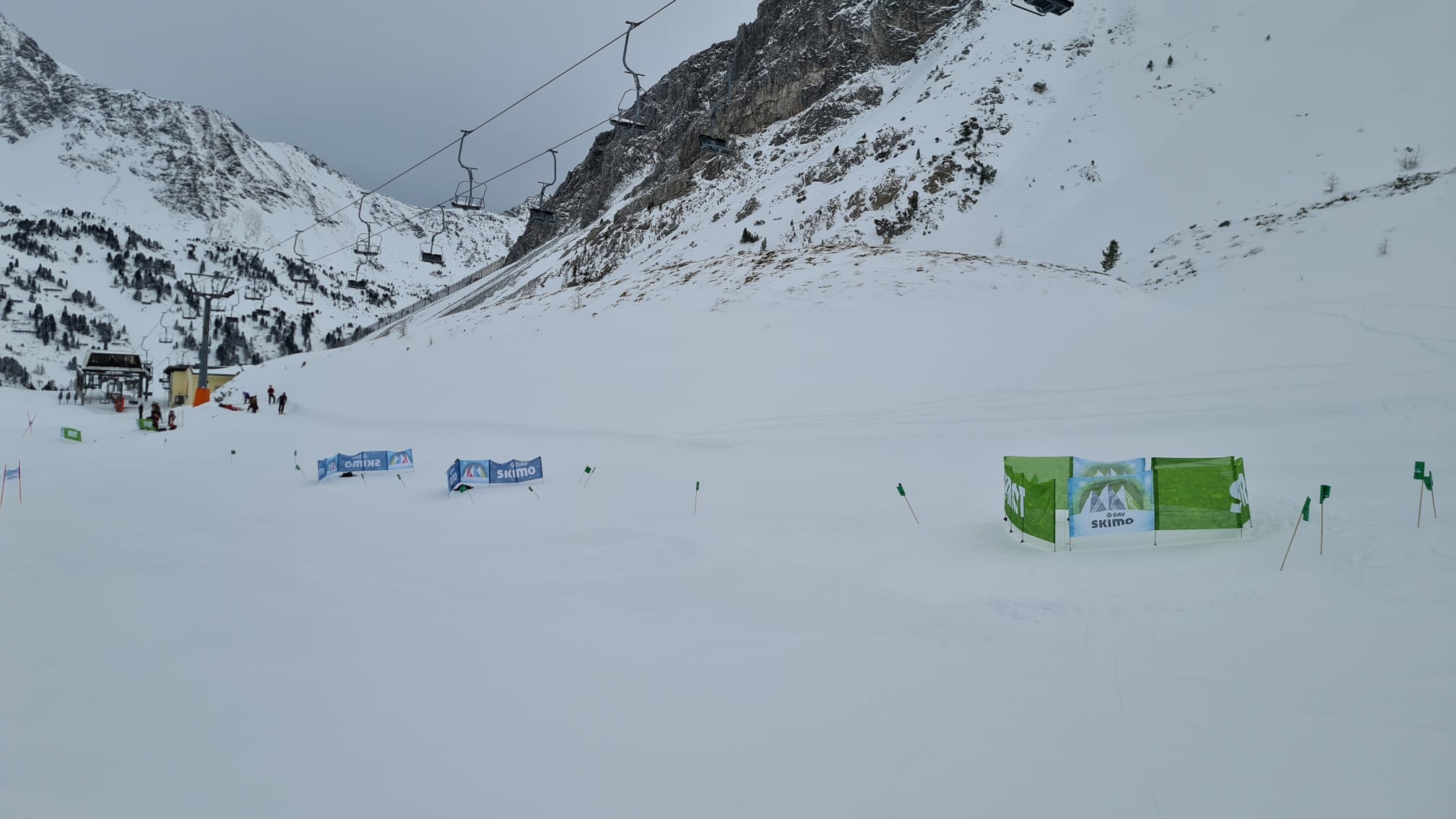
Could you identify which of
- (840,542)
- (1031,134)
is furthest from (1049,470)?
(1031,134)

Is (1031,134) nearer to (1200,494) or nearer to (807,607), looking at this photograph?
(1200,494)

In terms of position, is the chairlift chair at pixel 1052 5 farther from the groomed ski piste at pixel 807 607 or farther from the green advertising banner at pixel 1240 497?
the green advertising banner at pixel 1240 497

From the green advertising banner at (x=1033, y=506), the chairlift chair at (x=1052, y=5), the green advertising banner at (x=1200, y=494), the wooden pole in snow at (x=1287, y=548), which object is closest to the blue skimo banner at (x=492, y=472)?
the green advertising banner at (x=1033, y=506)

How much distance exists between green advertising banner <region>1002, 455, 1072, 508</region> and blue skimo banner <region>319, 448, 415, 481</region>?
47.6ft

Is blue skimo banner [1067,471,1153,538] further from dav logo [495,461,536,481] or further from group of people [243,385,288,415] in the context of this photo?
group of people [243,385,288,415]

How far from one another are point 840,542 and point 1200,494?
5072 mm

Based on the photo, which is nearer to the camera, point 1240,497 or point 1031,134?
point 1240,497

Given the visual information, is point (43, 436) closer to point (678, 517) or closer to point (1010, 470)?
point (678, 517)

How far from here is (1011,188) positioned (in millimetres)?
42312

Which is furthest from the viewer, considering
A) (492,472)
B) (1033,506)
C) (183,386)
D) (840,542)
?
(183,386)

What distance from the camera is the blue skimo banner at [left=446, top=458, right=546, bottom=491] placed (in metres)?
15.4

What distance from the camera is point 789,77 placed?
69938mm

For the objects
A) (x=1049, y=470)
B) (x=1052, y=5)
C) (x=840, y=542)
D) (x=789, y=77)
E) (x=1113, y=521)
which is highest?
(x=789, y=77)

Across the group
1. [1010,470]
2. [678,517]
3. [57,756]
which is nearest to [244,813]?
[57,756]
